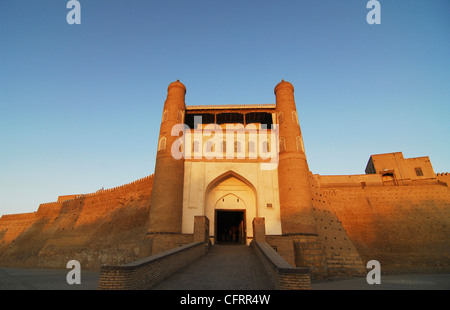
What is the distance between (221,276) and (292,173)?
8.81m

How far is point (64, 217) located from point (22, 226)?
22.3ft

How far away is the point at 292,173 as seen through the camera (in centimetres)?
1395

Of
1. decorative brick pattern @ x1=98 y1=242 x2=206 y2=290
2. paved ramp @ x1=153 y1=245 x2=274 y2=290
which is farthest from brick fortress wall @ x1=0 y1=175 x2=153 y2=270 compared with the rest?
decorative brick pattern @ x1=98 y1=242 x2=206 y2=290

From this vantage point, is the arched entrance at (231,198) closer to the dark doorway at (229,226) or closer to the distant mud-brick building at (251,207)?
the distant mud-brick building at (251,207)

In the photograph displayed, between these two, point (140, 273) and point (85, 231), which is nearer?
point (140, 273)

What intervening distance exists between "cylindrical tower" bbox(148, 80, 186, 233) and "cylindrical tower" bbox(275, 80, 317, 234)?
17.9 feet

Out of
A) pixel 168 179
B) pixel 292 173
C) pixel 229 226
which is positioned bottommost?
pixel 229 226

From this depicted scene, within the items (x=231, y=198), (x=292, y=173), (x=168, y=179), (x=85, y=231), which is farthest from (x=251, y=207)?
(x=85, y=231)

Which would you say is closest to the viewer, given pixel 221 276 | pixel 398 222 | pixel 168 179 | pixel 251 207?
pixel 221 276

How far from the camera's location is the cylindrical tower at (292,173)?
42.9ft

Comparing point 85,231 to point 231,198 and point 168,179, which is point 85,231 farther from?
point 231,198

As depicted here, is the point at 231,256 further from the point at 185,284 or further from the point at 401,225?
the point at 401,225

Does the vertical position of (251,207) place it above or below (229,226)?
below
